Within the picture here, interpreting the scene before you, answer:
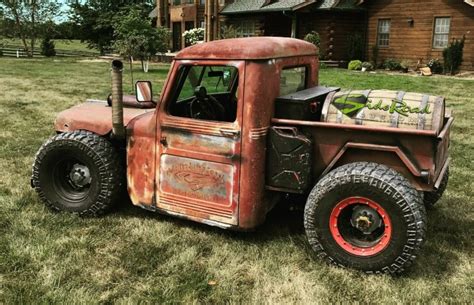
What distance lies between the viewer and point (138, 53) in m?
22.4

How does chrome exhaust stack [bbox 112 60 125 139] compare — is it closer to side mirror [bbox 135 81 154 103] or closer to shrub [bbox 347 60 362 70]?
side mirror [bbox 135 81 154 103]

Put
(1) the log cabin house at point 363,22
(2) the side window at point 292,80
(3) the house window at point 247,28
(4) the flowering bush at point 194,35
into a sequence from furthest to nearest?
(4) the flowering bush at point 194,35, (3) the house window at point 247,28, (1) the log cabin house at point 363,22, (2) the side window at point 292,80

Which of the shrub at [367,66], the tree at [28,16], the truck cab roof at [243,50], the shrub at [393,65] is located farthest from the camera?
the tree at [28,16]

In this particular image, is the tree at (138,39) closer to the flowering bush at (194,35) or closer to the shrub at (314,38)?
the flowering bush at (194,35)

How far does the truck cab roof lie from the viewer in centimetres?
373

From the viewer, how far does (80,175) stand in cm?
459

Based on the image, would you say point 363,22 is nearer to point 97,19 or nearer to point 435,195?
point 435,195

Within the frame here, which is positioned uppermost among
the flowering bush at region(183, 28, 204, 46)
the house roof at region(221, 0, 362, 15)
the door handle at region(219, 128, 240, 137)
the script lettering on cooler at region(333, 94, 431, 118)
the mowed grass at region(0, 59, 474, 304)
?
the house roof at region(221, 0, 362, 15)

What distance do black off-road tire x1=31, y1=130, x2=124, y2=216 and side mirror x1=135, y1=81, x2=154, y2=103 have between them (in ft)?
1.73

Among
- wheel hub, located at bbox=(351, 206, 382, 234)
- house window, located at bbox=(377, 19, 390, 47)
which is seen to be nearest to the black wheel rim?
wheel hub, located at bbox=(351, 206, 382, 234)

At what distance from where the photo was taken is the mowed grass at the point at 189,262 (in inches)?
131

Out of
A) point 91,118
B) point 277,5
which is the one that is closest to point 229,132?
point 91,118

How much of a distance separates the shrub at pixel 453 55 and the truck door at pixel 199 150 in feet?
57.2

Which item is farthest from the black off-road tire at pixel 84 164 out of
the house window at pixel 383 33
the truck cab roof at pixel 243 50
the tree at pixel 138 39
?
the house window at pixel 383 33
